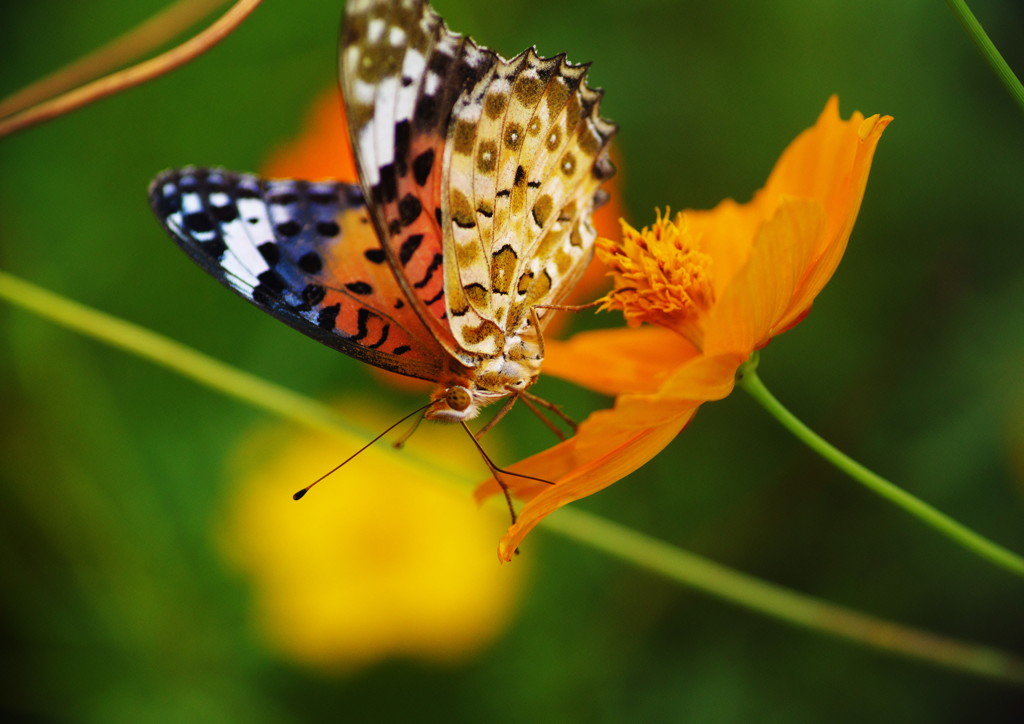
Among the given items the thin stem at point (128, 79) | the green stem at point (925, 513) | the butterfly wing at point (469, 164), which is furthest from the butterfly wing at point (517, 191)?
the green stem at point (925, 513)

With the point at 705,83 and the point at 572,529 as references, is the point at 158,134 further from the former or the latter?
the point at 572,529

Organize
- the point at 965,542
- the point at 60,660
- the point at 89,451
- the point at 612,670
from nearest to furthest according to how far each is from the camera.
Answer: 1. the point at 965,542
2. the point at 612,670
3. the point at 60,660
4. the point at 89,451

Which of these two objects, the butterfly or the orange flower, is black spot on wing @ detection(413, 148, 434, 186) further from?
the orange flower

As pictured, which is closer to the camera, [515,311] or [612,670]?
[515,311]

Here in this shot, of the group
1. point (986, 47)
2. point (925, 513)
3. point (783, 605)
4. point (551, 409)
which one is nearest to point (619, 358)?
point (551, 409)

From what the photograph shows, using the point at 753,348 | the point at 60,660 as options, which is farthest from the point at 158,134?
the point at 753,348

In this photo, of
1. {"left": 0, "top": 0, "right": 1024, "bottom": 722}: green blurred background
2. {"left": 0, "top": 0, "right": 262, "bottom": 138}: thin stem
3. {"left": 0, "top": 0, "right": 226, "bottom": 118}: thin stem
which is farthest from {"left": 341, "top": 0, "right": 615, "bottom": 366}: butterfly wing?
{"left": 0, "top": 0, "right": 1024, "bottom": 722}: green blurred background

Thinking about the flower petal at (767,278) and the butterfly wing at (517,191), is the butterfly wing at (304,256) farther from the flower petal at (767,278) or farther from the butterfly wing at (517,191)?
the flower petal at (767,278)
